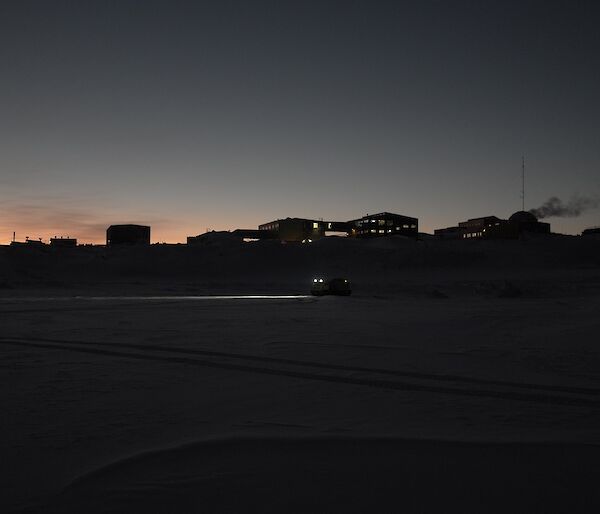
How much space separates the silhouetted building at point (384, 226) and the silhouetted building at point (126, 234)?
5192 cm

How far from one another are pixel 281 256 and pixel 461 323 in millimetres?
65677

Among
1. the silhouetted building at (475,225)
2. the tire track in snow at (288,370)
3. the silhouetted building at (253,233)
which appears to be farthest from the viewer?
the silhouetted building at (475,225)

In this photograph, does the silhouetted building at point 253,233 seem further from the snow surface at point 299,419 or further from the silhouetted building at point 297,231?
the snow surface at point 299,419

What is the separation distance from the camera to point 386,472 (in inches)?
163

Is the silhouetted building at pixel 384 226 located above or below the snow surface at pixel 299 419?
above

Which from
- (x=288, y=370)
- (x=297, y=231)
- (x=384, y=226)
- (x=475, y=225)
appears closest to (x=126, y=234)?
(x=297, y=231)

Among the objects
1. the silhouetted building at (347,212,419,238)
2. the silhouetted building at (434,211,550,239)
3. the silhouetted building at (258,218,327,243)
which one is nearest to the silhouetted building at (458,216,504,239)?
the silhouetted building at (434,211,550,239)

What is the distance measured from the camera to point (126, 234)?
346 ft

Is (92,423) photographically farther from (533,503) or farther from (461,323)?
(461,323)

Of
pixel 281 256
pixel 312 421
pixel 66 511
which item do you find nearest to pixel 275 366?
pixel 312 421

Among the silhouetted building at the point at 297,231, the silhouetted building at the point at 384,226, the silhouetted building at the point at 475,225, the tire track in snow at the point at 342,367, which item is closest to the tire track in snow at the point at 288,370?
the tire track in snow at the point at 342,367

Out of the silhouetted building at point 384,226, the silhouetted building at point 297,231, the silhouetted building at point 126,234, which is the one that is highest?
the silhouetted building at point 384,226

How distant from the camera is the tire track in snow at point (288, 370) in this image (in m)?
6.58

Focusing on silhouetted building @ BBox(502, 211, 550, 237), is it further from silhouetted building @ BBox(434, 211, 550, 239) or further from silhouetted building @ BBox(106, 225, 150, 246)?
silhouetted building @ BBox(106, 225, 150, 246)
